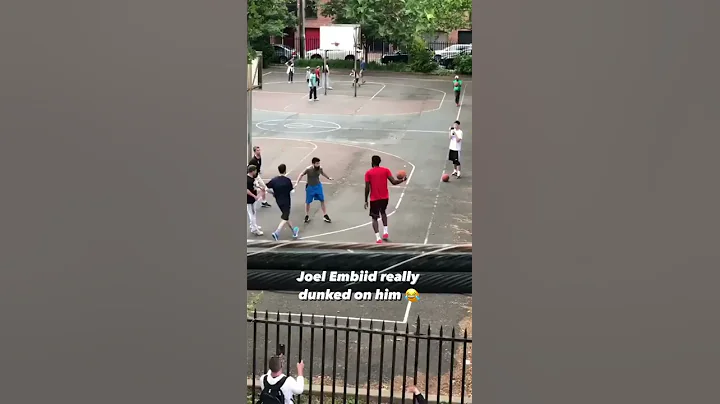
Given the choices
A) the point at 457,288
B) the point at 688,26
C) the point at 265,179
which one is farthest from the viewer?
the point at 265,179

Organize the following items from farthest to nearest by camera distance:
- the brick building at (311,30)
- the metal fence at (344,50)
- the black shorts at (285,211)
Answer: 1. the brick building at (311,30)
2. the metal fence at (344,50)
3. the black shorts at (285,211)

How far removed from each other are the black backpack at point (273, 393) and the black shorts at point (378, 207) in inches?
132

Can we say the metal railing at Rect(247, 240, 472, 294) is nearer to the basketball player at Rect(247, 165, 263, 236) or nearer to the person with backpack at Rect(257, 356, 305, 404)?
the basketball player at Rect(247, 165, 263, 236)

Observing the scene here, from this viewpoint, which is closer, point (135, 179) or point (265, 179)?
point (135, 179)

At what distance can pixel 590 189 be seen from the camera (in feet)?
8.04

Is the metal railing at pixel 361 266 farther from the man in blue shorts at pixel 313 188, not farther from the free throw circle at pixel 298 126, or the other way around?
the free throw circle at pixel 298 126

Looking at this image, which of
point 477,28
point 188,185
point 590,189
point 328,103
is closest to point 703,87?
point 590,189

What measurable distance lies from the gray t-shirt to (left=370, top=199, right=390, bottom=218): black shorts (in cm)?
63

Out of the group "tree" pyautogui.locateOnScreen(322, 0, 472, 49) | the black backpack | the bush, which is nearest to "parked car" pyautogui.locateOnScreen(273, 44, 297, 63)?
"tree" pyautogui.locateOnScreen(322, 0, 472, 49)

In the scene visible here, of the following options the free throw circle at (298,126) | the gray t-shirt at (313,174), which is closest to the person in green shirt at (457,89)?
the free throw circle at (298,126)

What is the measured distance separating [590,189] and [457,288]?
3801 mm

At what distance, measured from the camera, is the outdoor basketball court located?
6082 millimetres

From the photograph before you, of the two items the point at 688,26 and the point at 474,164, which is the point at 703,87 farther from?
the point at 474,164

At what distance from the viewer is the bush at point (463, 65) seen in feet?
64.1
